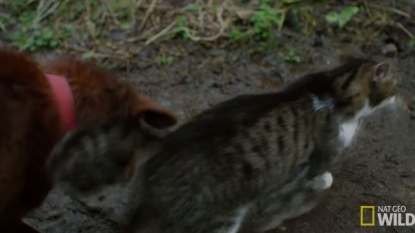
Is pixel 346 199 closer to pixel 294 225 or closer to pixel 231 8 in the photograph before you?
pixel 294 225

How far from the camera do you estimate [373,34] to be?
4.13 m

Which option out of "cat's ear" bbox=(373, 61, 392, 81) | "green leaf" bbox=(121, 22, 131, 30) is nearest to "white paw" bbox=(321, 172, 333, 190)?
"cat's ear" bbox=(373, 61, 392, 81)

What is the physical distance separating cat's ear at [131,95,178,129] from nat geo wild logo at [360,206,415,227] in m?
0.99

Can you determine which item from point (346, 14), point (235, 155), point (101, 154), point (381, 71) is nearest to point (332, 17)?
point (346, 14)

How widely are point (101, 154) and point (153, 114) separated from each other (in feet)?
0.75

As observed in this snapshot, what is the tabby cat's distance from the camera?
264 cm

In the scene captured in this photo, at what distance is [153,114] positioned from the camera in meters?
2.73

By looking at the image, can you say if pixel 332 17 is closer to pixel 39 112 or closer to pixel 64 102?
pixel 64 102

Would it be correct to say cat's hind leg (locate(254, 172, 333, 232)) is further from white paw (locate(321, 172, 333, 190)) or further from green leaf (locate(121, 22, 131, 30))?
green leaf (locate(121, 22, 131, 30))

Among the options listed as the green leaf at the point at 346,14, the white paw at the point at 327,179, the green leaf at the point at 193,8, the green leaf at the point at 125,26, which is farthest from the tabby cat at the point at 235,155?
the green leaf at the point at 125,26

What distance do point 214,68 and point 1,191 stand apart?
66.2 inches

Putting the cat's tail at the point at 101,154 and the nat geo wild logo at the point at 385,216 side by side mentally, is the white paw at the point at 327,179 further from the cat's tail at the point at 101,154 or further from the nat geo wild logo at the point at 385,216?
the cat's tail at the point at 101,154

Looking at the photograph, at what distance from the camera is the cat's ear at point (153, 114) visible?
2725 millimetres

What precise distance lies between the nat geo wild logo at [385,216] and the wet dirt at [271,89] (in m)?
0.02
